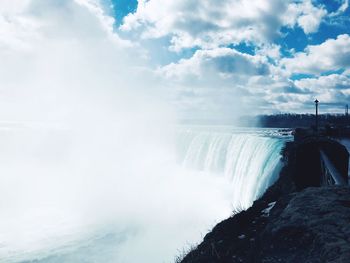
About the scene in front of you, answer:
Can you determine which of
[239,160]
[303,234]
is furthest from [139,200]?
[303,234]

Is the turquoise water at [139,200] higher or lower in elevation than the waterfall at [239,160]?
lower

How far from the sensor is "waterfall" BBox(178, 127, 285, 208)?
58.6 feet

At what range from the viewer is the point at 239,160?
2469cm

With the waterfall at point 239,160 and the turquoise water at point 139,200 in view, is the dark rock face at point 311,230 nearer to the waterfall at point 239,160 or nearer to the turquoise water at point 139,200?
the turquoise water at point 139,200

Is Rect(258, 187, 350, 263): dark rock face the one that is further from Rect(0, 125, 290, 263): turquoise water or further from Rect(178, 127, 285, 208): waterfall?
Rect(178, 127, 285, 208): waterfall

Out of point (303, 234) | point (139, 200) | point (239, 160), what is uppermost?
point (303, 234)

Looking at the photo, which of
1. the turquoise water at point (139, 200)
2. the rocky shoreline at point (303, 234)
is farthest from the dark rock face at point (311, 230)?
the turquoise water at point (139, 200)

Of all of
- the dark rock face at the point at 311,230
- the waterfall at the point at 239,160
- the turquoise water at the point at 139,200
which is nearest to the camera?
the dark rock face at the point at 311,230

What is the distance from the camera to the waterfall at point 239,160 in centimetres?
1788

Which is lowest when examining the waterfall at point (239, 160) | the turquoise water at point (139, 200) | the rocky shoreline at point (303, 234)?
the turquoise water at point (139, 200)

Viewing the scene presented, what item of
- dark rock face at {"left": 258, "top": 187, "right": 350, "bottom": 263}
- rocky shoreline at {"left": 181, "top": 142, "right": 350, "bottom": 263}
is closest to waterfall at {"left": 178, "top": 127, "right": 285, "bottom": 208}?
rocky shoreline at {"left": 181, "top": 142, "right": 350, "bottom": 263}

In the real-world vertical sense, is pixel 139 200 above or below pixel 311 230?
below

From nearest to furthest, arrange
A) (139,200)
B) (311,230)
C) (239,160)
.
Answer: (311,230) < (239,160) < (139,200)

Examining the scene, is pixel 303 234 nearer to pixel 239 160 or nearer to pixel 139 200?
pixel 239 160
